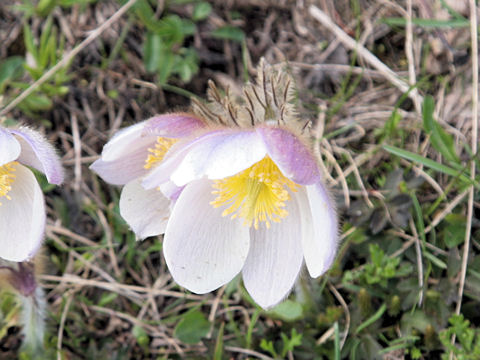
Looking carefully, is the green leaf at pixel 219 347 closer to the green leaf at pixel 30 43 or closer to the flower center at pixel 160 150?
the flower center at pixel 160 150

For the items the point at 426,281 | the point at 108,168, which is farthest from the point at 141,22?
the point at 426,281

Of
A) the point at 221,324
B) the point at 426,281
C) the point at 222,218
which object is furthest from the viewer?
the point at 221,324

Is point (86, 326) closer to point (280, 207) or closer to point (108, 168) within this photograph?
point (108, 168)

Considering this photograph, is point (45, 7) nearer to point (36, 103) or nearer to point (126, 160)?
point (36, 103)

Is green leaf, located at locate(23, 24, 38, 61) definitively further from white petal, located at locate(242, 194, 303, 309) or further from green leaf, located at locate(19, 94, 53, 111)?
white petal, located at locate(242, 194, 303, 309)

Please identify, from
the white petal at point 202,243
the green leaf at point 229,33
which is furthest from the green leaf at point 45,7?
the white petal at point 202,243

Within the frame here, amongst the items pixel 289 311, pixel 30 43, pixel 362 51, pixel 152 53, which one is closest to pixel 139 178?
pixel 289 311

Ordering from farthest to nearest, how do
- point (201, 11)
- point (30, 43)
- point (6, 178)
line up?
point (201, 11)
point (30, 43)
point (6, 178)
